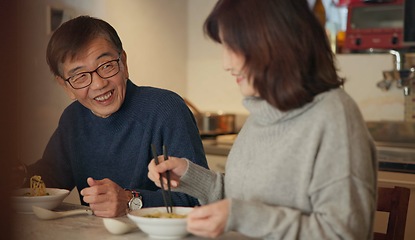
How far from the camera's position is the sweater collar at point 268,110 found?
1067 mm

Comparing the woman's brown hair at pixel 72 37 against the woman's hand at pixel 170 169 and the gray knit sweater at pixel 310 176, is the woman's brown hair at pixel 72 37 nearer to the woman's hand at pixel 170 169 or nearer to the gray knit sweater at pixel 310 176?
the woman's hand at pixel 170 169

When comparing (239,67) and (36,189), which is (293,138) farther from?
(36,189)

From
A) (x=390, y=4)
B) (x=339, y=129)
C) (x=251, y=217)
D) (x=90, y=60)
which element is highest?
(x=390, y=4)

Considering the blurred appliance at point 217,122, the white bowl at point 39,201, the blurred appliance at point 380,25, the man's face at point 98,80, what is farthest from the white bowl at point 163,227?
the blurred appliance at point 217,122

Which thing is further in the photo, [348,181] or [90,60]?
[90,60]

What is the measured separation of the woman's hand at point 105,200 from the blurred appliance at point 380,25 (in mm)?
2206

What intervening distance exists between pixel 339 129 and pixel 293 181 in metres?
0.13

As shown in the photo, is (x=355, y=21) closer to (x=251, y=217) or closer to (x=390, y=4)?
(x=390, y=4)

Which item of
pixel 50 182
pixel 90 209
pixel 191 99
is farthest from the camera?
pixel 191 99

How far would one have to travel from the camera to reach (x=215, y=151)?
3.21m

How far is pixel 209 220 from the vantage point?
96 cm

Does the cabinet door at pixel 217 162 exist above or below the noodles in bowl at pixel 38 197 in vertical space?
below

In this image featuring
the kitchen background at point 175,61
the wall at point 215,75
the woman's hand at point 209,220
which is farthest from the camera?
the wall at point 215,75

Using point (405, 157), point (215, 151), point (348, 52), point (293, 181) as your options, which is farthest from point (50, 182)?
point (348, 52)
